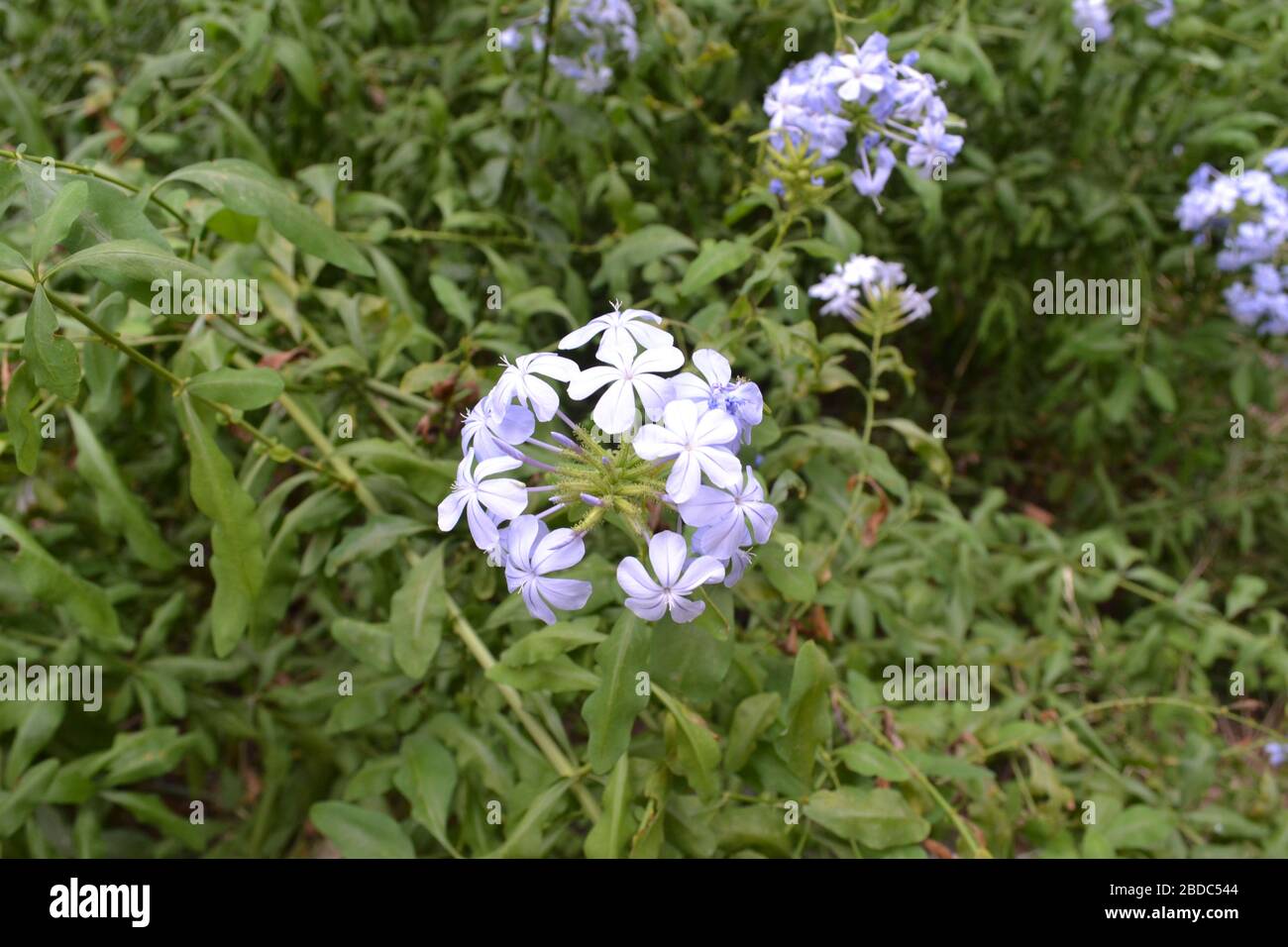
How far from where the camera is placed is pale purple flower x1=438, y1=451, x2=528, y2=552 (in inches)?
50.9

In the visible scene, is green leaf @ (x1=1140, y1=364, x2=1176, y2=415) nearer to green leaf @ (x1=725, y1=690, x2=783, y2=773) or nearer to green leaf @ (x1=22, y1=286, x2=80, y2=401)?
green leaf @ (x1=725, y1=690, x2=783, y2=773)

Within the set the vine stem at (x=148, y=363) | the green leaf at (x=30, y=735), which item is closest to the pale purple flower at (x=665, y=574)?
the vine stem at (x=148, y=363)

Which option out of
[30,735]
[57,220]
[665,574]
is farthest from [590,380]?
[30,735]

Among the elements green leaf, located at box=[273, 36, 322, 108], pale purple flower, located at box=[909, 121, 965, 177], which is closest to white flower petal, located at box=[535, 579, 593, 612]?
pale purple flower, located at box=[909, 121, 965, 177]

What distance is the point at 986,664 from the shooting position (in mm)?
2672

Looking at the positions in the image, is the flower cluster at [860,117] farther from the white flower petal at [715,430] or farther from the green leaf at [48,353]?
the green leaf at [48,353]

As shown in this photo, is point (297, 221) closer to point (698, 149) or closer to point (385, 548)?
point (385, 548)

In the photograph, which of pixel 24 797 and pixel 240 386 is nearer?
pixel 240 386

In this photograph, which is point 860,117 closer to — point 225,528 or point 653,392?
point 653,392

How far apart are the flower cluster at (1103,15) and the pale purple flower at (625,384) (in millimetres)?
2399

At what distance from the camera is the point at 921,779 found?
1.94 metres

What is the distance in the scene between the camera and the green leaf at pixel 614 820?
1.60 m

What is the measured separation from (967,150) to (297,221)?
7.89ft

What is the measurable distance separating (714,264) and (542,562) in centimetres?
83
